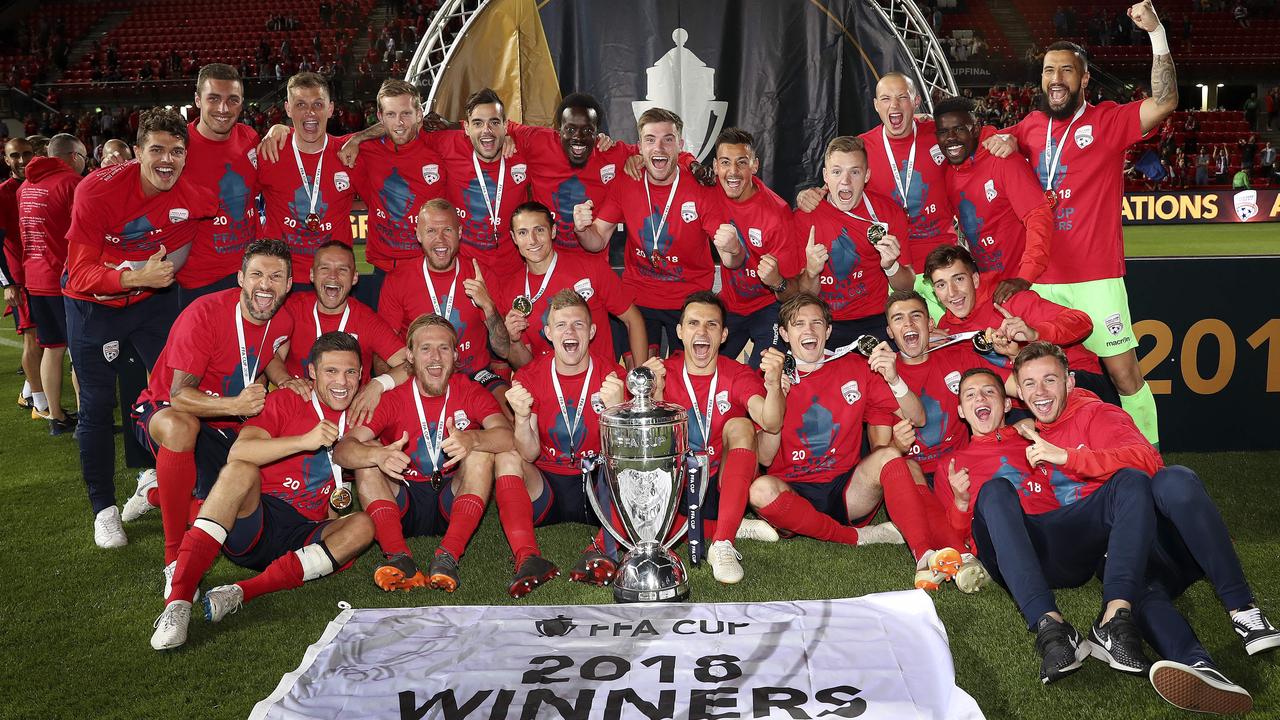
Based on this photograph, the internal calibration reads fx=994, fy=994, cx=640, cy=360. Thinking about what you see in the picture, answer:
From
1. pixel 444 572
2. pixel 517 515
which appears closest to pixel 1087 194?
pixel 517 515

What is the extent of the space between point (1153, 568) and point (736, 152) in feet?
8.66

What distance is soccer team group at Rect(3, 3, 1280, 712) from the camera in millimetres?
3662

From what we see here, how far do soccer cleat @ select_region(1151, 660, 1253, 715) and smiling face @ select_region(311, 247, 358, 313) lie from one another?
144 inches

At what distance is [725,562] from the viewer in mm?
3963

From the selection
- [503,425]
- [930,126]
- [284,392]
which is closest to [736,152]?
[930,126]

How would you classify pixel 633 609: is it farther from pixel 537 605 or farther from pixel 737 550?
pixel 737 550

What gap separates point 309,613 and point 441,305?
5.72 feet

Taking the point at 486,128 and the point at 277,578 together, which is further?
the point at 486,128

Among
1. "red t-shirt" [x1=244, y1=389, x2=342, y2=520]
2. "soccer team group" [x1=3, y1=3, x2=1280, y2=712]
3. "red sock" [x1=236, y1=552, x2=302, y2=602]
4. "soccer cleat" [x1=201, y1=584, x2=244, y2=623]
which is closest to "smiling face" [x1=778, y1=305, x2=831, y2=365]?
"soccer team group" [x1=3, y1=3, x2=1280, y2=712]

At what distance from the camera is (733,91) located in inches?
289

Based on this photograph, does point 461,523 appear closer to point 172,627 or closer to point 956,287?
point 172,627

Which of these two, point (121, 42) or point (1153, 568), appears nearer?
point (1153, 568)

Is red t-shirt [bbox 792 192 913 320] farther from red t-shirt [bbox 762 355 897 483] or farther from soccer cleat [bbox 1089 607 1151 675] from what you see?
soccer cleat [bbox 1089 607 1151 675]

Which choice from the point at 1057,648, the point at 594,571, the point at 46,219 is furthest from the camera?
the point at 46,219
